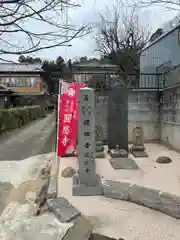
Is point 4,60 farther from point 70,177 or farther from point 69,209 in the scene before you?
point 70,177

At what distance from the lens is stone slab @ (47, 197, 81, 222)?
13.6 feet

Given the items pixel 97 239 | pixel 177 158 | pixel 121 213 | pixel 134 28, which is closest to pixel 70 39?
pixel 97 239

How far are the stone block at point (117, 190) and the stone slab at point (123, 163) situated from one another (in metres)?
1.76

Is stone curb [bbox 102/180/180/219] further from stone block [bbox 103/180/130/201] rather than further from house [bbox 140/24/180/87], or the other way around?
house [bbox 140/24/180/87]

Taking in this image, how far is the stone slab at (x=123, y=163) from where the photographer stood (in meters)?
6.91

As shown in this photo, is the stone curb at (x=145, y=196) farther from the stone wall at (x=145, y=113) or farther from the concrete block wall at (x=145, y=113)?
the concrete block wall at (x=145, y=113)

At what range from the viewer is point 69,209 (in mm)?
4367

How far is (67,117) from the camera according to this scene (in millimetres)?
8484

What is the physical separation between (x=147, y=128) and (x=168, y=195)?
586cm

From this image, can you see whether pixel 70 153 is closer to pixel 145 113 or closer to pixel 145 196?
pixel 145 113

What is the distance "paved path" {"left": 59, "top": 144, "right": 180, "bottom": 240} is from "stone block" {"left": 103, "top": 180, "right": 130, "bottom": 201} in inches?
3.8

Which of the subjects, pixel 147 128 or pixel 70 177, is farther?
pixel 147 128

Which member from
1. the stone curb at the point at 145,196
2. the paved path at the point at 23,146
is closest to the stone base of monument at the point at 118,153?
the stone curb at the point at 145,196

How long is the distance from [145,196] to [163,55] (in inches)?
279
